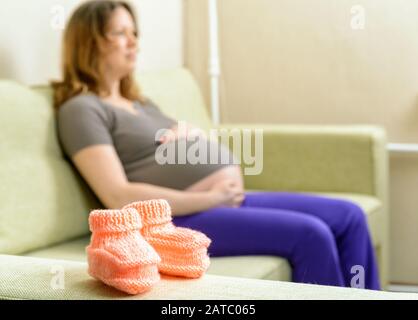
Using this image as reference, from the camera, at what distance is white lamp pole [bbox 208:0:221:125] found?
2.78 m

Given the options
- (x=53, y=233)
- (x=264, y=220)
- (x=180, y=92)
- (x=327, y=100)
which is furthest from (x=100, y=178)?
(x=327, y=100)

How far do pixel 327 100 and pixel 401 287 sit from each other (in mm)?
569

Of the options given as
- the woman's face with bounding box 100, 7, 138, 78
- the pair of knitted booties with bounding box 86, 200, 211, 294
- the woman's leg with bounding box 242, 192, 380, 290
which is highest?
the woman's face with bounding box 100, 7, 138, 78

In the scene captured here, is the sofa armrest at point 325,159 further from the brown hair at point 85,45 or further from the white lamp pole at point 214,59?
the brown hair at point 85,45

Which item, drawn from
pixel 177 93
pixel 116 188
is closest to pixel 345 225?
pixel 116 188

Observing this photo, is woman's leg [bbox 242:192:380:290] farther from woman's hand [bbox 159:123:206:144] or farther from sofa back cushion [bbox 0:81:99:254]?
sofa back cushion [bbox 0:81:99:254]

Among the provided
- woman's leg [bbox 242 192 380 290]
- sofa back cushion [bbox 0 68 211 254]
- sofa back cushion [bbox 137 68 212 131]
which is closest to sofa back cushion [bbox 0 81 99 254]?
sofa back cushion [bbox 0 68 211 254]

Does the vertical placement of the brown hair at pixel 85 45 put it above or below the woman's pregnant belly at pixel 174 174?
above

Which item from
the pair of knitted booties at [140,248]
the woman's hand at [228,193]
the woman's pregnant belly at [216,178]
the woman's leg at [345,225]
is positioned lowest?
the woman's leg at [345,225]

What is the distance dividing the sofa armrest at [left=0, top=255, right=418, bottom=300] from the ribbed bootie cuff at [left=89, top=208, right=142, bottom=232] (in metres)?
0.06

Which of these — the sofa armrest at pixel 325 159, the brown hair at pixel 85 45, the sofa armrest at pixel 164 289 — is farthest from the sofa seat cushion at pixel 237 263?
the sofa armrest at pixel 325 159

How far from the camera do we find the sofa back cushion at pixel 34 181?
171cm

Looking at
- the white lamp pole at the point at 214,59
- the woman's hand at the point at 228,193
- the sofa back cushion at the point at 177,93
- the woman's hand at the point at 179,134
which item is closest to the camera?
the woman's hand at the point at 228,193

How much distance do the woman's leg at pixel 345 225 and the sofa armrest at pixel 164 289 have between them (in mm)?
936
